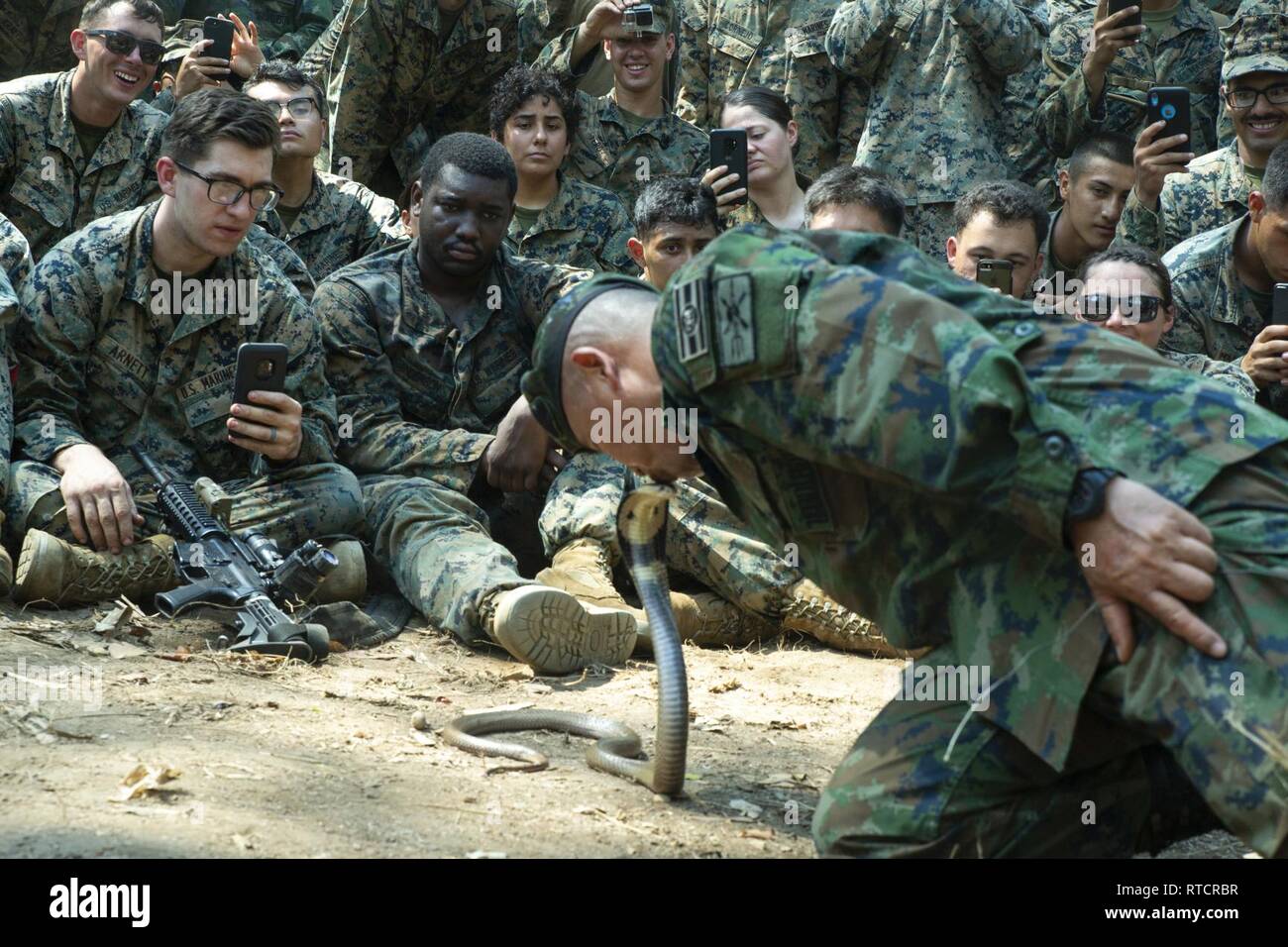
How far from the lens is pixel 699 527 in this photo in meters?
5.94

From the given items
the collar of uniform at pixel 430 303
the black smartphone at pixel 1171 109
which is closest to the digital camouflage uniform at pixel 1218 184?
the black smartphone at pixel 1171 109

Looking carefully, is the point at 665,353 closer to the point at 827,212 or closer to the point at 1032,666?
the point at 1032,666

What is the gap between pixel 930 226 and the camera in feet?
24.5

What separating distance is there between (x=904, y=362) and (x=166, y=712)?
2.39 m

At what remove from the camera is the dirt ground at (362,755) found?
124 inches

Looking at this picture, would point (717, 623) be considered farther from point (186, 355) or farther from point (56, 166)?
point (56, 166)

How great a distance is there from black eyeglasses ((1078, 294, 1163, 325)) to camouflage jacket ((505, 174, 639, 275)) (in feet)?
7.91

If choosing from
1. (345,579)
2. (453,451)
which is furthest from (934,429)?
(453,451)

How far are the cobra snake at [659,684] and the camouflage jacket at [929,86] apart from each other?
14.1ft

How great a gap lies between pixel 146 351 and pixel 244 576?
114 centimetres

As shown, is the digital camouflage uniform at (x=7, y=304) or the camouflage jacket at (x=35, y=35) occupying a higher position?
the camouflage jacket at (x=35, y=35)

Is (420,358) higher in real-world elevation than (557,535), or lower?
higher

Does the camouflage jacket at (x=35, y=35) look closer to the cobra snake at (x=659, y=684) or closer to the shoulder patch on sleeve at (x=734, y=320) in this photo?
the cobra snake at (x=659, y=684)

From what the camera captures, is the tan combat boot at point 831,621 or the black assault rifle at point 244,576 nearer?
the black assault rifle at point 244,576
